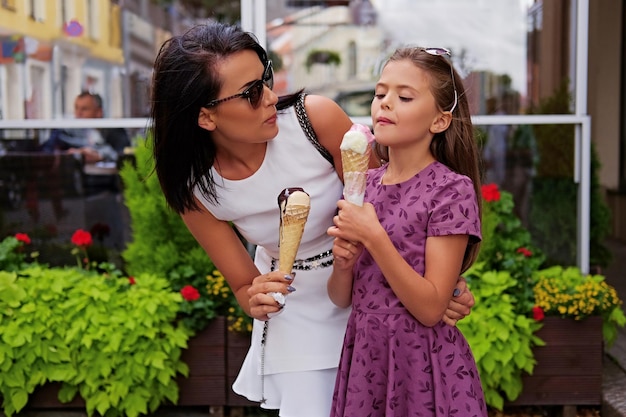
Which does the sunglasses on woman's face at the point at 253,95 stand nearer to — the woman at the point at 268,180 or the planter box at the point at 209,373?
the woman at the point at 268,180

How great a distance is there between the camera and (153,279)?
4.51 metres

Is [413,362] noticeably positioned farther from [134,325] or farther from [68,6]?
[68,6]

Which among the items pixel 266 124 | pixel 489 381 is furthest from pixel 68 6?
pixel 266 124

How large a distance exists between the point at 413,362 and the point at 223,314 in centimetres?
264

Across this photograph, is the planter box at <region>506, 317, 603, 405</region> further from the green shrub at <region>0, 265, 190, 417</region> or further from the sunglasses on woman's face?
the sunglasses on woman's face

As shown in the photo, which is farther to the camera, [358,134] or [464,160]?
[464,160]

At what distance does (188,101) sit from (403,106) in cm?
55

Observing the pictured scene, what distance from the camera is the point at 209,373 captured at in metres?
4.48

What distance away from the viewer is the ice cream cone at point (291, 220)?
1.95m

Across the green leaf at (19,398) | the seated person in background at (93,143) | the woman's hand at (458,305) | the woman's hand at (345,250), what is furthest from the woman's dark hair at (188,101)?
the seated person in background at (93,143)

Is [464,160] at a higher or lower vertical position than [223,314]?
higher

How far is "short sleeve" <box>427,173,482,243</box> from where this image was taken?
1934 mm

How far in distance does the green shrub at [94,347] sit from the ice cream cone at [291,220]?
2.39 m

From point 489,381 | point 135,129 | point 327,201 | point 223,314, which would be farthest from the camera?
point 135,129
